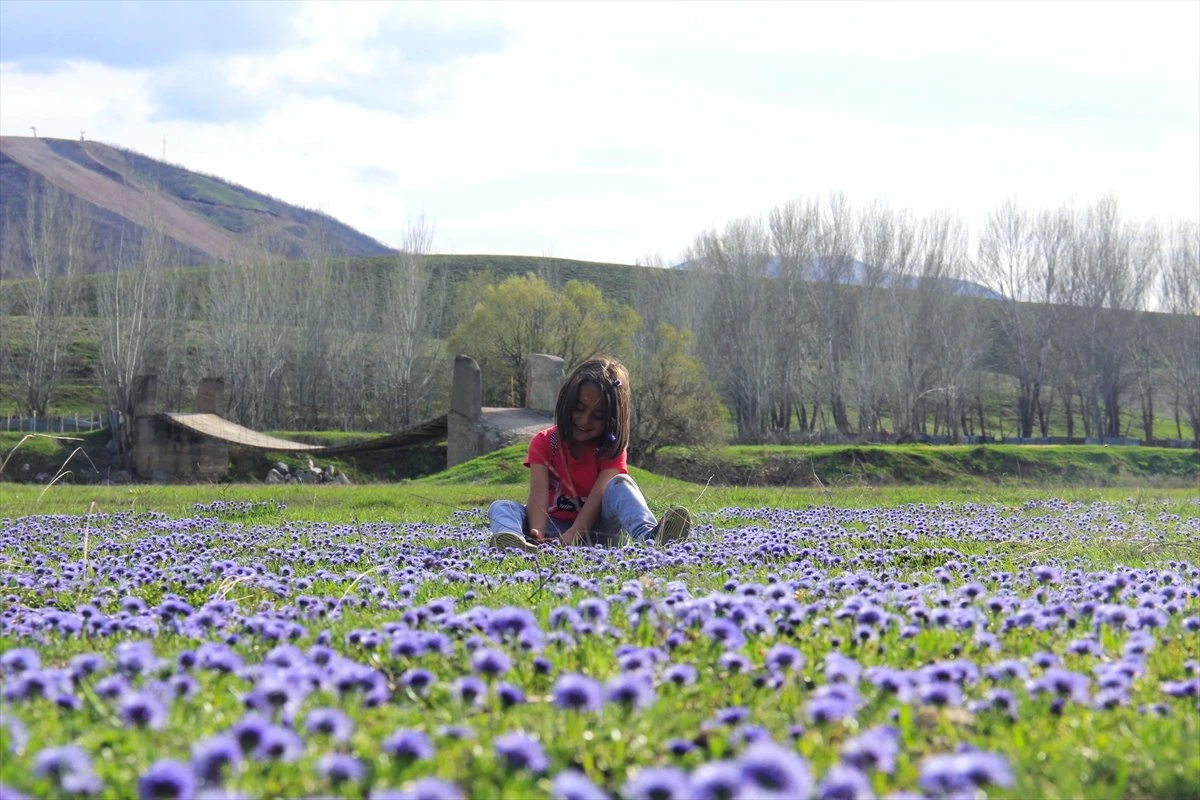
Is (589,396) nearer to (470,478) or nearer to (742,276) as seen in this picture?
(470,478)

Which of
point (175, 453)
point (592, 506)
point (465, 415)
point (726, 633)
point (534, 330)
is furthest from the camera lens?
point (534, 330)

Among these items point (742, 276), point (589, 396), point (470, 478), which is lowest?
point (470, 478)

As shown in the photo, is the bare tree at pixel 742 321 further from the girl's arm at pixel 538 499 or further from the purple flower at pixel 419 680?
the purple flower at pixel 419 680

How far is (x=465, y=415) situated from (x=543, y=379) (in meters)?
2.15

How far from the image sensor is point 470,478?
→ 19625 mm

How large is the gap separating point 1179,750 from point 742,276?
5646 centimetres

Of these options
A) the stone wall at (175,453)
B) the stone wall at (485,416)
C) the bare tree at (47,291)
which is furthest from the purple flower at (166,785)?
the bare tree at (47,291)

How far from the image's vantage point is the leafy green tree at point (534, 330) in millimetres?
40688

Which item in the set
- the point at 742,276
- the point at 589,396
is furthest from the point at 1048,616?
the point at 742,276

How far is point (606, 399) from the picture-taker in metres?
6.90

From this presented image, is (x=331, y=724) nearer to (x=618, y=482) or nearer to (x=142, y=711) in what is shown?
(x=142, y=711)

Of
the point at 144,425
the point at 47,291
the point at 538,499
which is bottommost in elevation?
the point at 144,425

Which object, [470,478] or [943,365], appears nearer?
[470,478]

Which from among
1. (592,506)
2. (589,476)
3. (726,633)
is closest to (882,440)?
(589,476)
